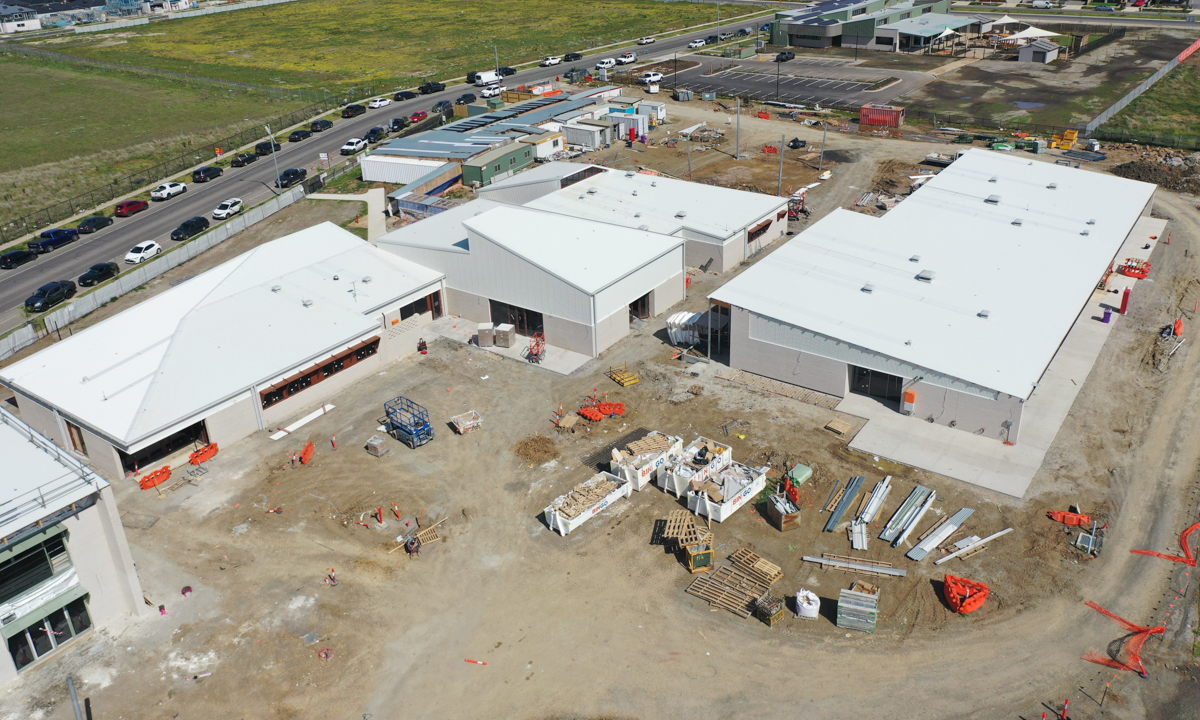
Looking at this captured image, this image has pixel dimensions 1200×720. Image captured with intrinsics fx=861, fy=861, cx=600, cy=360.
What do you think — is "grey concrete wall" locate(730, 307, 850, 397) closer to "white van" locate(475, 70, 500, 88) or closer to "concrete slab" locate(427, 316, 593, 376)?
"concrete slab" locate(427, 316, 593, 376)

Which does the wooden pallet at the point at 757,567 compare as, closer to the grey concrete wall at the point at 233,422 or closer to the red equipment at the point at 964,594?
the red equipment at the point at 964,594

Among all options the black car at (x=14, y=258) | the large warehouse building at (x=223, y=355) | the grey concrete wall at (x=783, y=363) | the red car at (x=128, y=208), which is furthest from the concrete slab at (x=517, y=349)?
the red car at (x=128, y=208)

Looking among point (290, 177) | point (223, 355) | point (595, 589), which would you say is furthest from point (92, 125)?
point (595, 589)

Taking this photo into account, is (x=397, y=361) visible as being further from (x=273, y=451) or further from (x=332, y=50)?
(x=332, y=50)

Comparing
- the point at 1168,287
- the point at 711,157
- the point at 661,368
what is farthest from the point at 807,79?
the point at 661,368

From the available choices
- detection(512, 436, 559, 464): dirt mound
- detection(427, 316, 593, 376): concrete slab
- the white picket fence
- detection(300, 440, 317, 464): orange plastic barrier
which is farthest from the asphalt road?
detection(512, 436, 559, 464): dirt mound

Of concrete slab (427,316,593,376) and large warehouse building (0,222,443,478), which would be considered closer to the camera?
large warehouse building (0,222,443,478)
